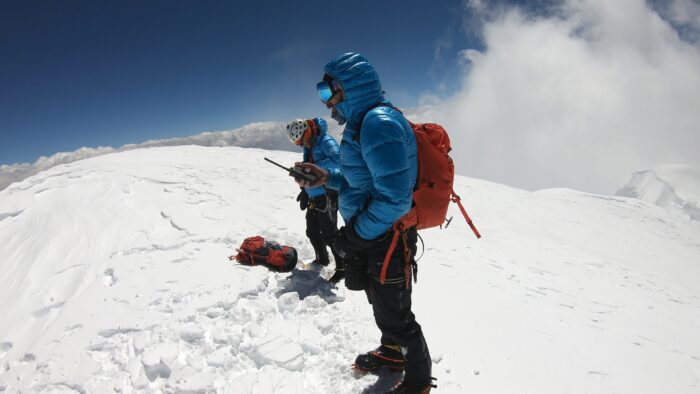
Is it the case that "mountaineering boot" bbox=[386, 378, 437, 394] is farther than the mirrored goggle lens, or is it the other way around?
"mountaineering boot" bbox=[386, 378, 437, 394]

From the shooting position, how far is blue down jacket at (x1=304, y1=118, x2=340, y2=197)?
5562 mm

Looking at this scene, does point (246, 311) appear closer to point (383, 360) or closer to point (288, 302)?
point (288, 302)

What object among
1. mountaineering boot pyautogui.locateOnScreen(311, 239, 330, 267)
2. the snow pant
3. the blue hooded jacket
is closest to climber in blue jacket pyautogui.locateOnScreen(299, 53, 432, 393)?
the blue hooded jacket

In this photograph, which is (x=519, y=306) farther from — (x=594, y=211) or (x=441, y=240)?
(x=594, y=211)

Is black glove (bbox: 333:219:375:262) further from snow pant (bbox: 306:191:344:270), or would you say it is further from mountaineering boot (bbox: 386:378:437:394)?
snow pant (bbox: 306:191:344:270)

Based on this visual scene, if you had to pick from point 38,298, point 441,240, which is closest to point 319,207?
point 38,298

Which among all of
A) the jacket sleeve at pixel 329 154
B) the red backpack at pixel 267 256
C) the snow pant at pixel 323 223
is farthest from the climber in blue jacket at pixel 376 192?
the red backpack at pixel 267 256

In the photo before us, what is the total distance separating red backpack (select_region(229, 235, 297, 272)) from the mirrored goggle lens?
12.3 ft

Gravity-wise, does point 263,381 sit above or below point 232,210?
below

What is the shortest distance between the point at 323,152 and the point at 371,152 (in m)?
3.28

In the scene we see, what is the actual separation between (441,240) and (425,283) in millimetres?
3869

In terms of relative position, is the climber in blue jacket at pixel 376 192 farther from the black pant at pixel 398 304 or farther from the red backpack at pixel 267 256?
the red backpack at pixel 267 256

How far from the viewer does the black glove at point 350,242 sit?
113 inches

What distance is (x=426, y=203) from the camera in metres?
2.77
